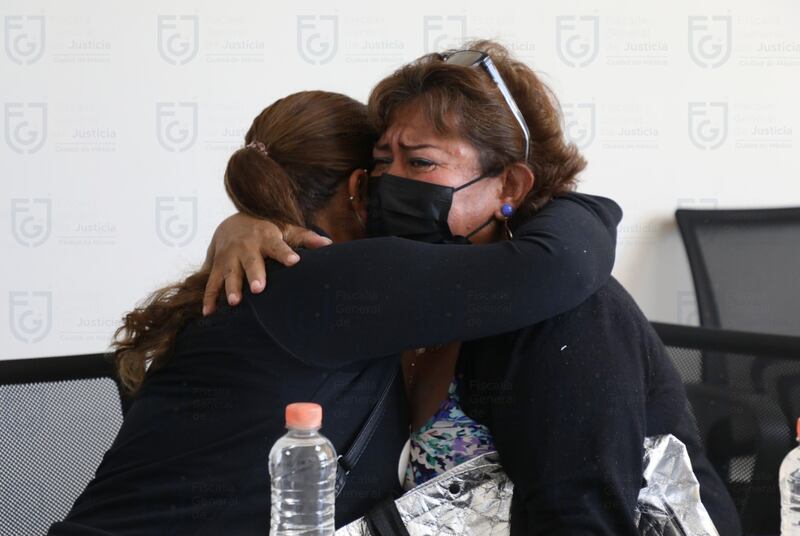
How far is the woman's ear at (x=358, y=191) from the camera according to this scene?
1.47 metres

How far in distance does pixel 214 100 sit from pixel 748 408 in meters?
1.89

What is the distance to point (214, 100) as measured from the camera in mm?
2793

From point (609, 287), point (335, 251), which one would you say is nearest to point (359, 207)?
point (335, 251)

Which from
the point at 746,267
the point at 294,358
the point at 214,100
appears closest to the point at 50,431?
the point at 294,358

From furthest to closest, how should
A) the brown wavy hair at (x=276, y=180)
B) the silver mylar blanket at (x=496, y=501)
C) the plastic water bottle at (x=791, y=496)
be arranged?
the brown wavy hair at (x=276, y=180)
the silver mylar blanket at (x=496, y=501)
the plastic water bottle at (x=791, y=496)

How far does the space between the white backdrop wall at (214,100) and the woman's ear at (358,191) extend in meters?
1.38

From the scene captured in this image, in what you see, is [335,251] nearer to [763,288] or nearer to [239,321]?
[239,321]

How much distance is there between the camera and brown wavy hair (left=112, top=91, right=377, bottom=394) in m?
1.29

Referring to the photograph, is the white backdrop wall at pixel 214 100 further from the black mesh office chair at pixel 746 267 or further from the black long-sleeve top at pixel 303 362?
the black long-sleeve top at pixel 303 362

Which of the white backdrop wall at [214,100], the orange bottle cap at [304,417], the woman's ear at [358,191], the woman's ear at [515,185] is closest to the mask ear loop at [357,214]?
the woman's ear at [358,191]

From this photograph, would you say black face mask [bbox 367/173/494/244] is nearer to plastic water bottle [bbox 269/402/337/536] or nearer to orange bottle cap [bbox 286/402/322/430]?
plastic water bottle [bbox 269/402/337/536]

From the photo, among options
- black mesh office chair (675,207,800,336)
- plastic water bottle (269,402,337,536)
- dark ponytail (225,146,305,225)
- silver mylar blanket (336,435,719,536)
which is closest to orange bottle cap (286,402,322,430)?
plastic water bottle (269,402,337,536)

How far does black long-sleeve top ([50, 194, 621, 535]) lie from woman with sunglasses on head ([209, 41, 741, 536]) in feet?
0.05

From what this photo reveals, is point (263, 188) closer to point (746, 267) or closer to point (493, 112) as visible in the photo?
point (493, 112)
